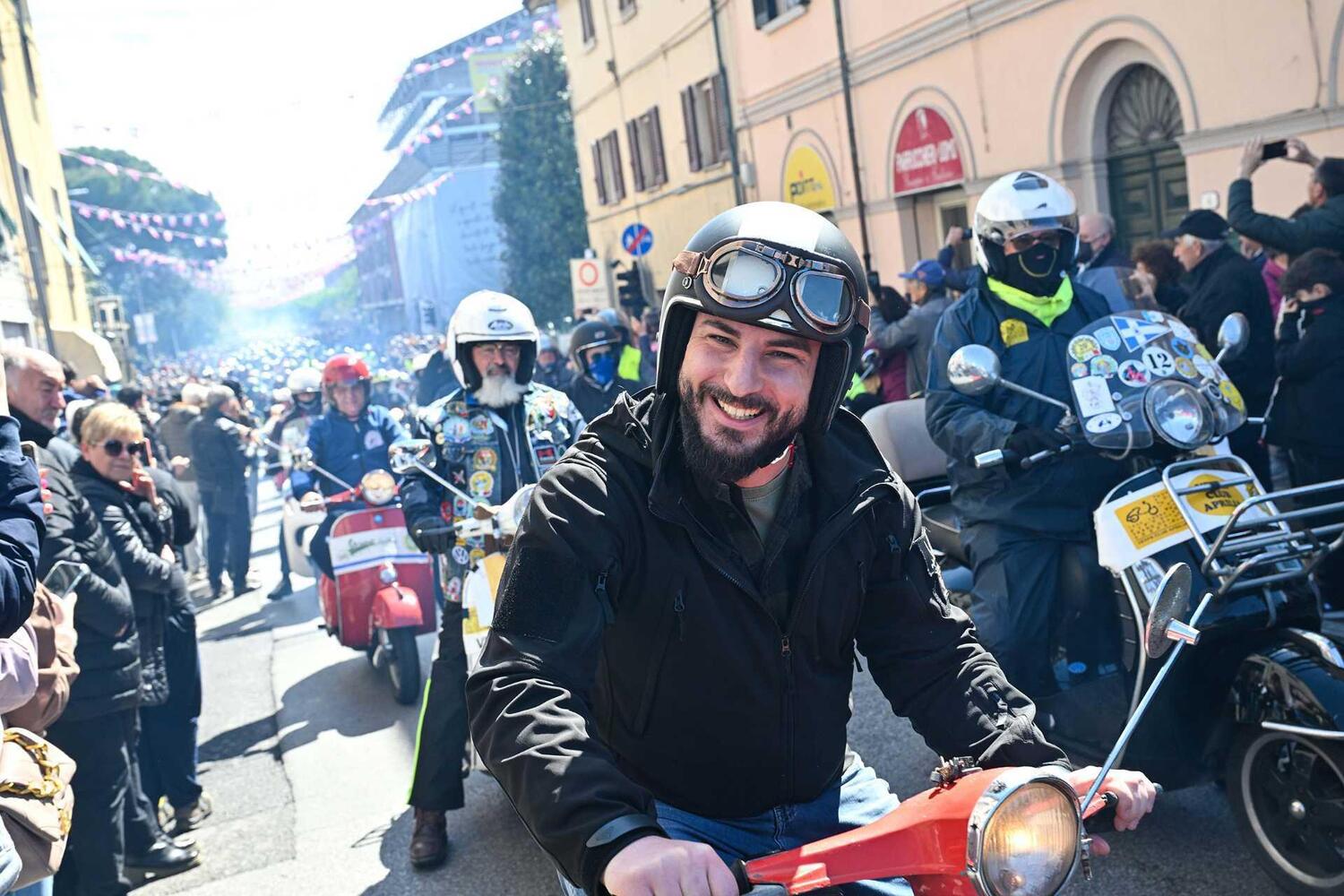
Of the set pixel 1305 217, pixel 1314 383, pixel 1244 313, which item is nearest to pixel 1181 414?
pixel 1314 383

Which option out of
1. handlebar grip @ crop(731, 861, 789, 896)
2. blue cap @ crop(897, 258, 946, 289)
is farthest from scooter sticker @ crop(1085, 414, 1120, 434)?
blue cap @ crop(897, 258, 946, 289)

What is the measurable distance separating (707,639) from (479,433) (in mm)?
3303

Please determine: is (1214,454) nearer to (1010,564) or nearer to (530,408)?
(1010,564)

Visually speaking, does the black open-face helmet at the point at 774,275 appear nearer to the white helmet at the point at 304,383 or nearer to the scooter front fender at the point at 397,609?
the scooter front fender at the point at 397,609

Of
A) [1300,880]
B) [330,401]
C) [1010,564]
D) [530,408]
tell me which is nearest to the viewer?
[1300,880]

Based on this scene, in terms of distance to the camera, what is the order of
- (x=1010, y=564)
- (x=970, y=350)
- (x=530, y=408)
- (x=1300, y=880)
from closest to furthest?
(x=1300, y=880) → (x=970, y=350) → (x=1010, y=564) → (x=530, y=408)

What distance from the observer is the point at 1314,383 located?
5.77 metres

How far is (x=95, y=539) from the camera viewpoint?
16.0 ft

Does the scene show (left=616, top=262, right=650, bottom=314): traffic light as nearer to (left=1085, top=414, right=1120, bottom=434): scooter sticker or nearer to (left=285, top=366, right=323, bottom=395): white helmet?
(left=285, top=366, right=323, bottom=395): white helmet

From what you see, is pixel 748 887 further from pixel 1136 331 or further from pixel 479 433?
pixel 479 433

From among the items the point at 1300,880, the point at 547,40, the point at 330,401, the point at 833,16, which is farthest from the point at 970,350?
the point at 547,40

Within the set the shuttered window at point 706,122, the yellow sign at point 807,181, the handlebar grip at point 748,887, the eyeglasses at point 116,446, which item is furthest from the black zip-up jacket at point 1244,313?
the shuttered window at point 706,122

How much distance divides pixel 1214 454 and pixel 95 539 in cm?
389

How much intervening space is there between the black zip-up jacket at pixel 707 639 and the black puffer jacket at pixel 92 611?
3010 millimetres
